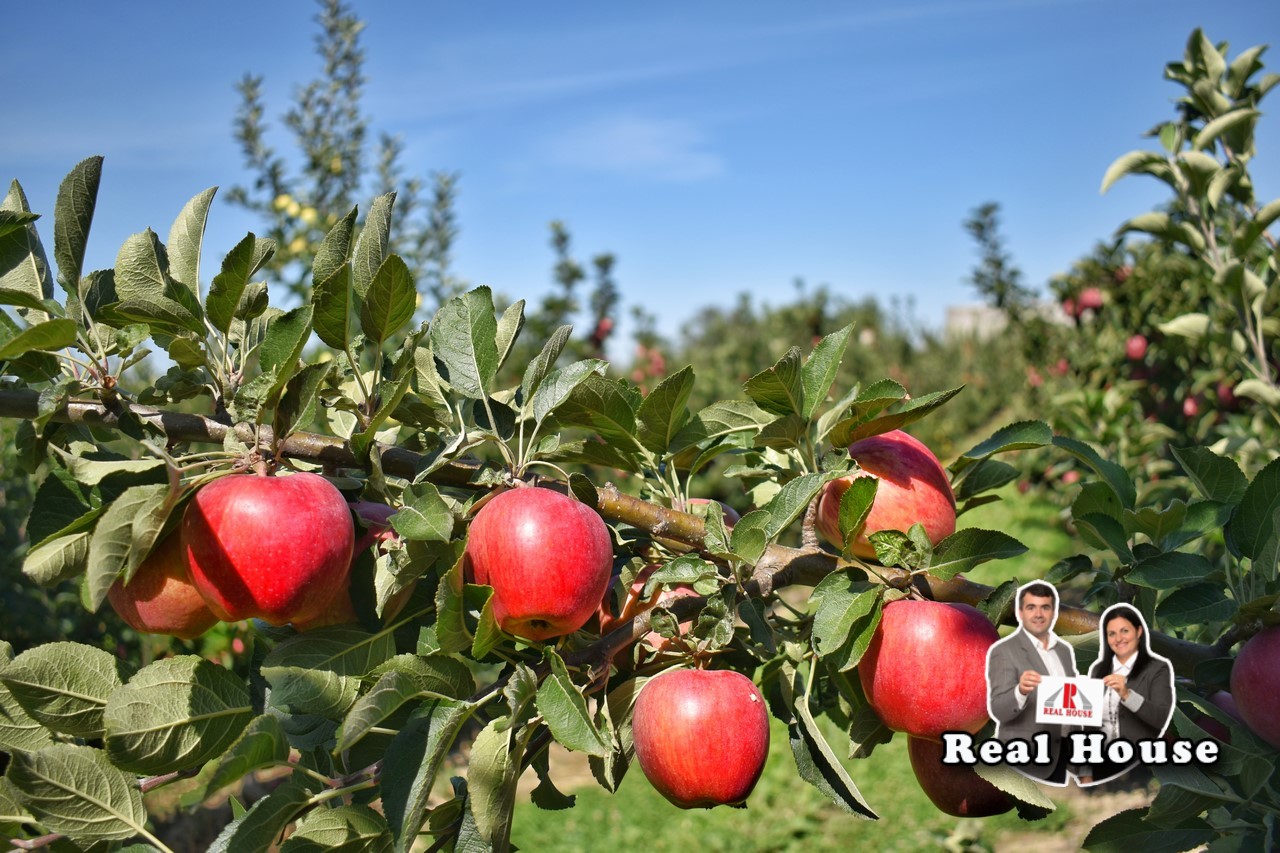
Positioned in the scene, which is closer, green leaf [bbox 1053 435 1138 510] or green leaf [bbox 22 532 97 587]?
green leaf [bbox 22 532 97 587]

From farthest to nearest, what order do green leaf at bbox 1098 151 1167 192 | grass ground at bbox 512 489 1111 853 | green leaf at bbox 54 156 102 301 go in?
grass ground at bbox 512 489 1111 853, green leaf at bbox 1098 151 1167 192, green leaf at bbox 54 156 102 301

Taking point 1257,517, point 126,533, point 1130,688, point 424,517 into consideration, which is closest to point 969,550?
point 1130,688

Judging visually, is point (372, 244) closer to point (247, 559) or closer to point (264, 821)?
point (247, 559)

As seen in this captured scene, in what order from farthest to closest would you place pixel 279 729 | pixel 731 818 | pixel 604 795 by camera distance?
A: 1. pixel 604 795
2. pixel 731 818
3. pixel 279 729

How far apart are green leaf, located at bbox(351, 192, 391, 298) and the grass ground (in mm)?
3141

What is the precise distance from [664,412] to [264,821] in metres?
0.57

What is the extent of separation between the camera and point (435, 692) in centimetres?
89

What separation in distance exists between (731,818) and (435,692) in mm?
3467

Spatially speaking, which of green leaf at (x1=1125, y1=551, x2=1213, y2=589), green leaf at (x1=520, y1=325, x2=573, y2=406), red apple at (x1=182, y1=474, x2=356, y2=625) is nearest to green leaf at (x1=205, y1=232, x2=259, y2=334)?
red apple at (x1=182, y1=474, x2=356, y2=625)

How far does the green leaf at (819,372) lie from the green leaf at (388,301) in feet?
1.44

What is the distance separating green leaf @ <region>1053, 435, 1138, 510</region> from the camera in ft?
3.49

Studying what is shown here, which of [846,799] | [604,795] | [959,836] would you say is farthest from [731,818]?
[846,799]

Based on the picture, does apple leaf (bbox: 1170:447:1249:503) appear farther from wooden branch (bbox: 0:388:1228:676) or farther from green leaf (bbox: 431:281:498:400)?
green leaf (bbox: 431:281:498:400)

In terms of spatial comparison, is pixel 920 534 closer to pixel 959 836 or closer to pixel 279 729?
pixel 279 729
